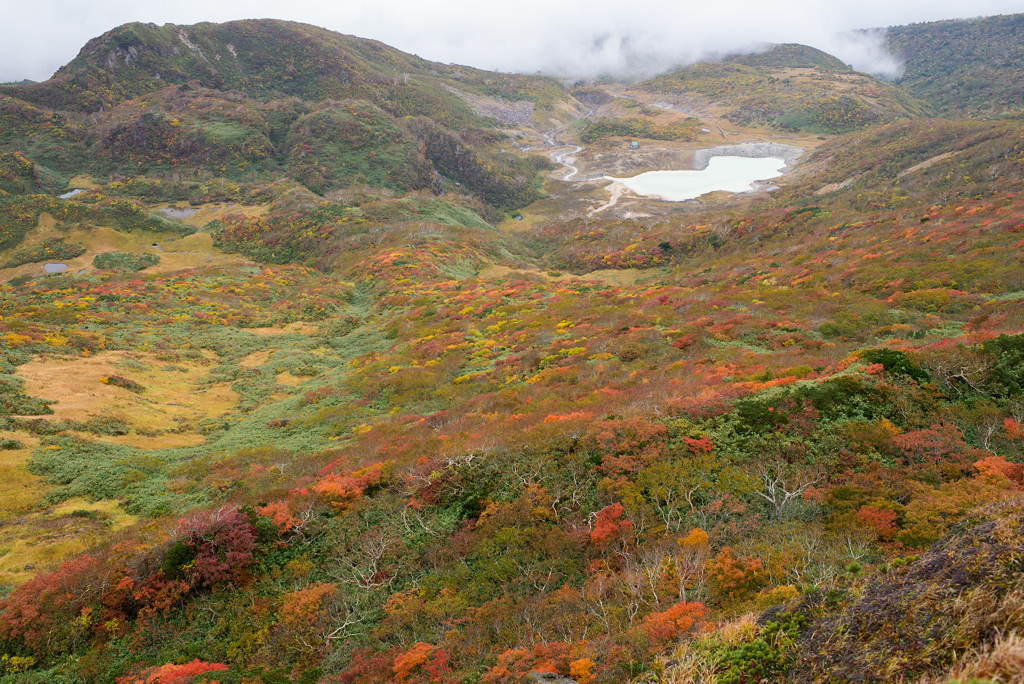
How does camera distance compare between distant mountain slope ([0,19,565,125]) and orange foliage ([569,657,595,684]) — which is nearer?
orange foliage ([569,657,595,684])

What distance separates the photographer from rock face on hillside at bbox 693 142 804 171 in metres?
→ 118

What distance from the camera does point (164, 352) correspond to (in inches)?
1268

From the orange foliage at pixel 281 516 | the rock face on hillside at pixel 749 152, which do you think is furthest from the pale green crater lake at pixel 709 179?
the orange foliage at pixel 281 516

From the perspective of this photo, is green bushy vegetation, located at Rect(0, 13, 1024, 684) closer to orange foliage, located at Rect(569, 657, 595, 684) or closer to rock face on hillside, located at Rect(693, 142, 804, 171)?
orange foliage, located at Rect(569, 657, 595, 684)

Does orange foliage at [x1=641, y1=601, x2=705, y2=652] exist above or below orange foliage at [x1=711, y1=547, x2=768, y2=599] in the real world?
below

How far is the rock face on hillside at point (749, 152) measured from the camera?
386 ft

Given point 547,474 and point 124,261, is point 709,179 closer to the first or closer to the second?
point 547,474

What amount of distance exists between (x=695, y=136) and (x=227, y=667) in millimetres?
169946

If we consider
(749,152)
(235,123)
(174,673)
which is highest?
(235,123)

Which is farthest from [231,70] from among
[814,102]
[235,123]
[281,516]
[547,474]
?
[814,102]

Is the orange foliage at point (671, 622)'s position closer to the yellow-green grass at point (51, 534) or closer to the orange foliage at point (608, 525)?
the orange foliage at point (608, 525)

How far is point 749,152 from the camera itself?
123 metres

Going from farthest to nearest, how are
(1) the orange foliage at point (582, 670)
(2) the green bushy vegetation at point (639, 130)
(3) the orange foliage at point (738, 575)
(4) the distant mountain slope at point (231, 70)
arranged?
1. (2) the green bushy vegetation at point (639, 130)
2. (4) the distant mountain slope at point (231, 70)
3. (3) the orange foliage at point (738, 575)
4. (1) the orange foliage at point (582, 670)

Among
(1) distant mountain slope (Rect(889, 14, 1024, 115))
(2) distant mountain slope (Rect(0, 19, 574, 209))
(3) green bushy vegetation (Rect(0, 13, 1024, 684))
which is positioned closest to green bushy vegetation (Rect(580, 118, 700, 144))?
(2) distant mountain slope (Rect(0, 19, 574, 209))
